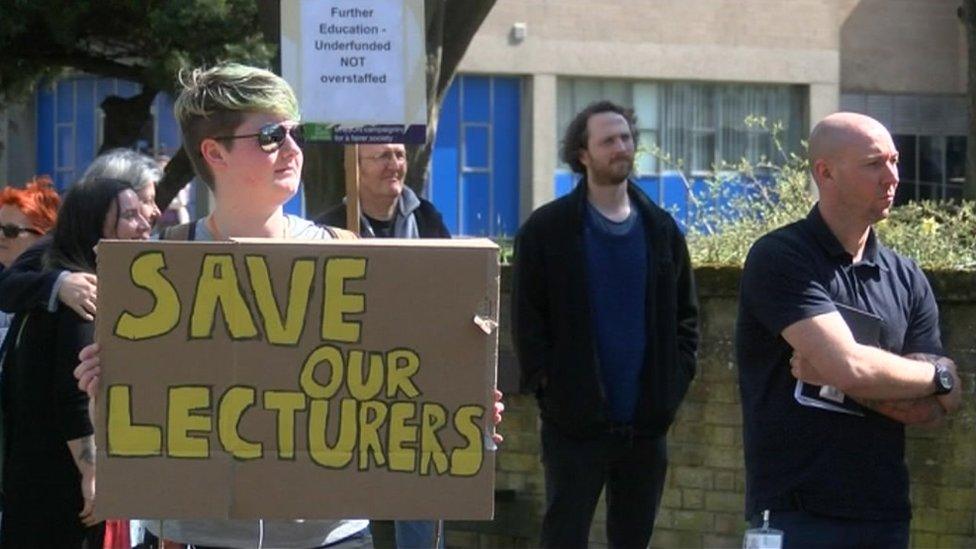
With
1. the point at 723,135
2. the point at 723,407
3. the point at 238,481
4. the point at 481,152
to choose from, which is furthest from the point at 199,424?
the point at 723,135

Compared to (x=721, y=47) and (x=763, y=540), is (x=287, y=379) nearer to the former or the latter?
(x=763, y=540)

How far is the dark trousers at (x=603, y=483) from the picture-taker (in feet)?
22.9

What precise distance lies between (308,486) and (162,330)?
431 mm

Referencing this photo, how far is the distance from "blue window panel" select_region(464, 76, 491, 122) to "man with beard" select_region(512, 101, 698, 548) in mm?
24756

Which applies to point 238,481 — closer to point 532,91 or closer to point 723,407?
point 723,407

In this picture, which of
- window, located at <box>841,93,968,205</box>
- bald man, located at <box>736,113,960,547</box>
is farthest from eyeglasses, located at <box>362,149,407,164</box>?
window, located at <box>841,93,968,205</box>

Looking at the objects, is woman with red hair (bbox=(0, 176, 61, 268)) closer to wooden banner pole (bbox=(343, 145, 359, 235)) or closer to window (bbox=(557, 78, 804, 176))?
wooden banner pole (bbox=(343, 145, 359, 235))

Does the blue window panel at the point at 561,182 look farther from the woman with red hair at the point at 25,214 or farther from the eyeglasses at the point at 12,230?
the eyeglasses at the point at 12,230

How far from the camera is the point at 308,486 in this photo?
3.71m

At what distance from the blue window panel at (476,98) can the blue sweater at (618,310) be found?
24.9 meters

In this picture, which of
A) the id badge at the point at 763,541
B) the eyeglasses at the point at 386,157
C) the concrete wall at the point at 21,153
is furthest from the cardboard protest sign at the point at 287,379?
the concrete wall at the point at 21,153

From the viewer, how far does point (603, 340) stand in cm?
698

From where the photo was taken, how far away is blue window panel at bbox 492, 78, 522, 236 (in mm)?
32312

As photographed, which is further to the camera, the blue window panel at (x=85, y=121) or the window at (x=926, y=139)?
the window at (x=926, y=139)
